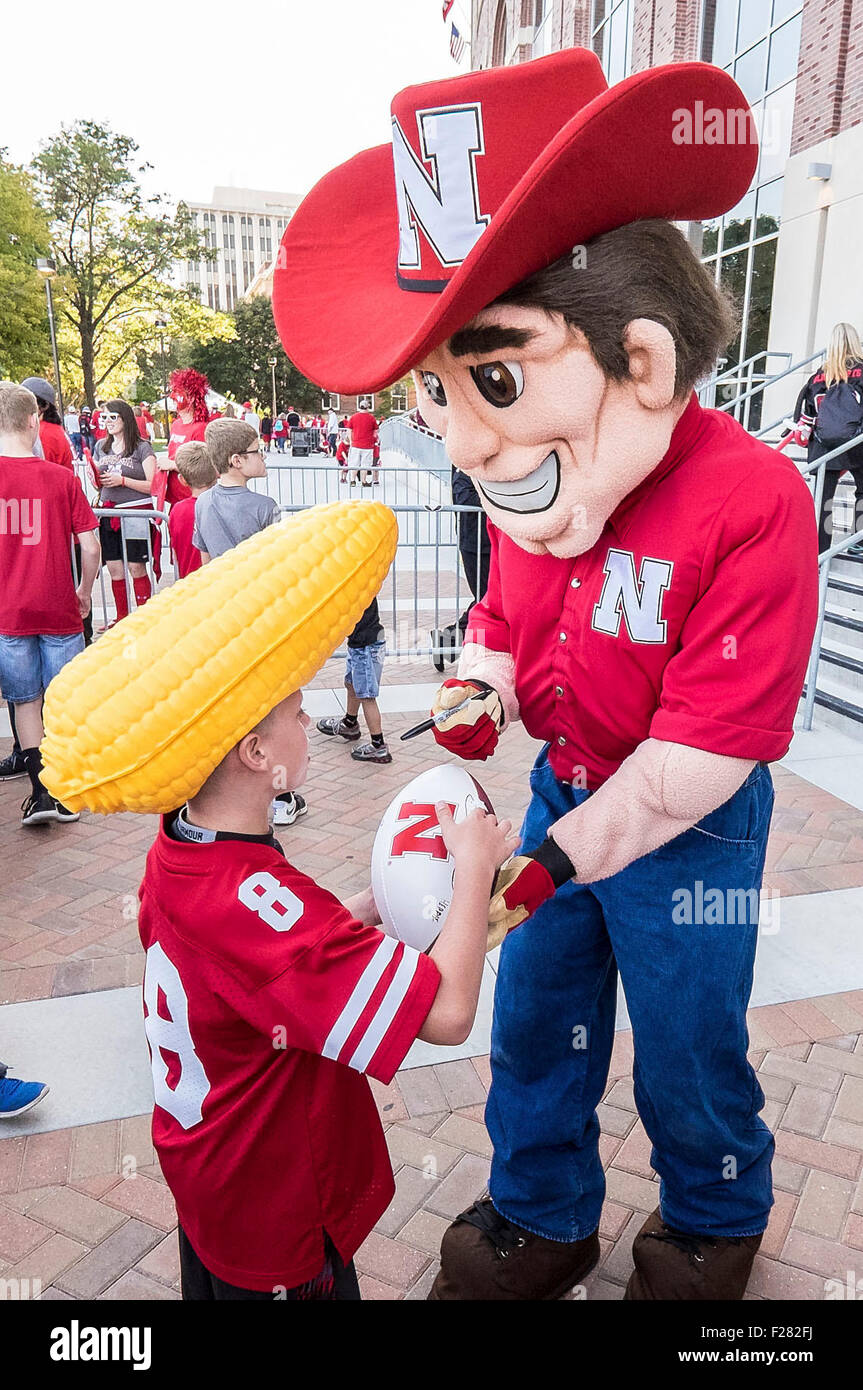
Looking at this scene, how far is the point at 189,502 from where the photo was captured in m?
5.60

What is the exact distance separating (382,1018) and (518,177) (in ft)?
4.44

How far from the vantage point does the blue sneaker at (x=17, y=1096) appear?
A: 9.33 ft

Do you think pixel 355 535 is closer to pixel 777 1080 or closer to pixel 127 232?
pixel 777 1080

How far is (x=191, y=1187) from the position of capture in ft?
5.40

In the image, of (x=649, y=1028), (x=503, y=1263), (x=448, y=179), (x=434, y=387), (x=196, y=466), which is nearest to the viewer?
(x=448, y=179)

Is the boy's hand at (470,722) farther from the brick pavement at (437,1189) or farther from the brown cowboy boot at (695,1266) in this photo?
the brick pavement at (437,1189)

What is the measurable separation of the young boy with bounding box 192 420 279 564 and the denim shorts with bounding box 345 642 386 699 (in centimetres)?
110

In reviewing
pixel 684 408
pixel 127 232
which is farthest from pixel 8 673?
pixel 127 232

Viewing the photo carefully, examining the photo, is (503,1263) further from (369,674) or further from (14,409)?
(14,409)

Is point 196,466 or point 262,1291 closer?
point 262,1291

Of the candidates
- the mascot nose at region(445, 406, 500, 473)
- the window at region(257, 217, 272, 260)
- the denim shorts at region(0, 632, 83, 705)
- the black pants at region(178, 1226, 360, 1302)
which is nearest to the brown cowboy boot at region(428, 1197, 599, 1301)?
the black pants at region(178, 1226, 360, 1302)

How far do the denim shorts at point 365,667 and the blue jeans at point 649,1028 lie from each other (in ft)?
11.6

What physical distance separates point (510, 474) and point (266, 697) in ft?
2.14

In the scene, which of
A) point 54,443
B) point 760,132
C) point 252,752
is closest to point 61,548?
point 54,443
